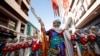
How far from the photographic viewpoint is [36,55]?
3930mm

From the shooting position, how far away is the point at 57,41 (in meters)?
3.58

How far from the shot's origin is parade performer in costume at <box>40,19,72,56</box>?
3.48 metres

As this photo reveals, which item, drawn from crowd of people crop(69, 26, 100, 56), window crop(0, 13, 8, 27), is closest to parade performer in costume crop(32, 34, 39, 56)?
crowd of people crop(69, 26, 100, 56)

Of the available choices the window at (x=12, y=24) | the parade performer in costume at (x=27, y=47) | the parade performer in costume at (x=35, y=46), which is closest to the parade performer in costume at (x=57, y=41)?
the parade performer in costume at (x=35, y=46)

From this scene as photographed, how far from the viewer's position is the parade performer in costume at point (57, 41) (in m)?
3.48

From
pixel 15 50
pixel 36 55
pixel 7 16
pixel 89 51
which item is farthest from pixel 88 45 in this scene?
pixel 7 16

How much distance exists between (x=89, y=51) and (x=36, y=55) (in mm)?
1563

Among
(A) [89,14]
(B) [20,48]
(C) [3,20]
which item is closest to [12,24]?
(C) [3,20]

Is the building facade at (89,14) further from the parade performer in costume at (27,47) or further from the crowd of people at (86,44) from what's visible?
the parade performer in costume at (27,47)

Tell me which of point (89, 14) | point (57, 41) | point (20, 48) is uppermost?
point (89, 14)

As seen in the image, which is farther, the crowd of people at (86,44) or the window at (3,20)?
the window at (3,20)

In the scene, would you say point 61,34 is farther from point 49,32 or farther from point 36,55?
point 36,55

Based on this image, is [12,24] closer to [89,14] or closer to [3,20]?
[3,20]

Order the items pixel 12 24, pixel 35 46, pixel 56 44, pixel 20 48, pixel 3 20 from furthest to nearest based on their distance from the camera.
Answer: pixel 12 24 < pixel 3 20 < pixel 20 48 < pixel 35 46 < pixel 56 44
